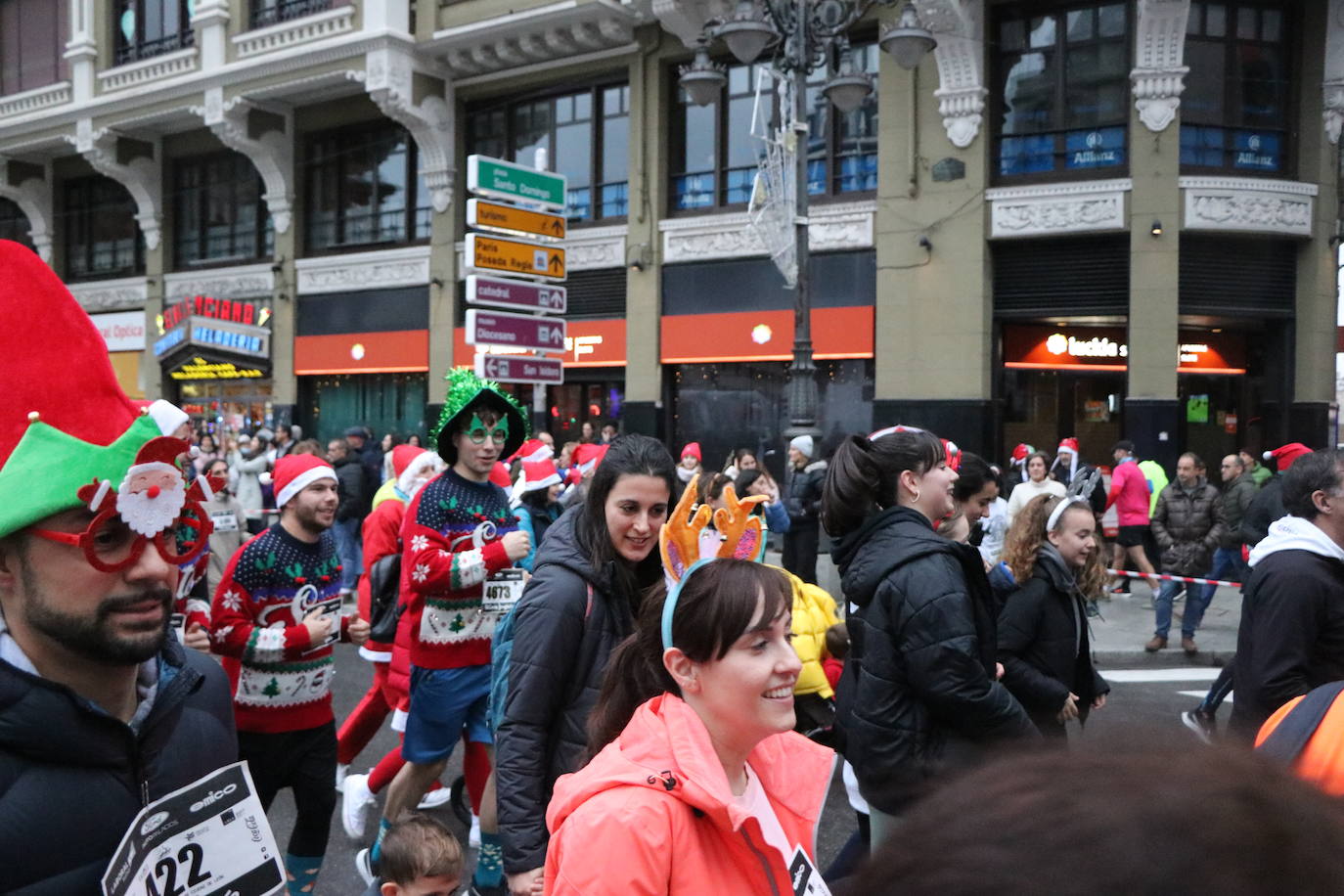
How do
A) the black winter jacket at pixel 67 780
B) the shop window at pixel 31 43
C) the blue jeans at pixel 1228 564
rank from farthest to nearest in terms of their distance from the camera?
the shop window at pixel 31 43, the blue jeans at pixel 1228 564, the black winter jacket at pixel 67 780

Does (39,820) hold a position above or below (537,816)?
above

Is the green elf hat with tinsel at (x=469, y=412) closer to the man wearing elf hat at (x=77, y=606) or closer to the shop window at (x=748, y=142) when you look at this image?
the man wearing elf hat at (x=77, y=606)

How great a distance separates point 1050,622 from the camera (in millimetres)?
4254

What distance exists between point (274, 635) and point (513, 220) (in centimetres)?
710

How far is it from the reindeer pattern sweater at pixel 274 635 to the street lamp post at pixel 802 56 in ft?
24.6

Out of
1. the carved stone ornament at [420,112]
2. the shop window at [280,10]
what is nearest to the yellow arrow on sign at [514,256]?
the carved stone ornament at [420,112]

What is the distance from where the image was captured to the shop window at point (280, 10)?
2005 cm

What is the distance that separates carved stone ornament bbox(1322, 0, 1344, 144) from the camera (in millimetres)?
14672

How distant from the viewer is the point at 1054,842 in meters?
0.65

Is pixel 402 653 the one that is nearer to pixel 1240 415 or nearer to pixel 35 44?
pixel 1240 415

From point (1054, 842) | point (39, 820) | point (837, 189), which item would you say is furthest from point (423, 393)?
point (1054, 842)

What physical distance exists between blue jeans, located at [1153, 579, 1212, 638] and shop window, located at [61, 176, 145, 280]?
23837 mm

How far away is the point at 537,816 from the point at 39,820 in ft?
4.69

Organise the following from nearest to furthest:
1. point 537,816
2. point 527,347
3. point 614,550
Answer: point 537,816 → point 614,550 → point 527,347
